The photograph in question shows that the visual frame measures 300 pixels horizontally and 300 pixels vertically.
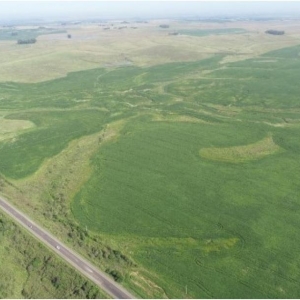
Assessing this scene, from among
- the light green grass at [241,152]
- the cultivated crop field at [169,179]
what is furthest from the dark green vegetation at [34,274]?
the light green grass at [241,152]

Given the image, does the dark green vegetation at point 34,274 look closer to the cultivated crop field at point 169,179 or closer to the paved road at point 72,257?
the paved road at point 72,257

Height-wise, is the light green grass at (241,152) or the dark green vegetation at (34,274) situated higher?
the dark green vegetation at (34,274)

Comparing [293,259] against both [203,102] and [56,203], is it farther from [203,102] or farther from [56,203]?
[203,102]

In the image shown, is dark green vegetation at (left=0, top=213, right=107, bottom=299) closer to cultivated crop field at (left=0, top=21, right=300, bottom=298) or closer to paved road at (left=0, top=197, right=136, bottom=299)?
paved road at (left=0, top=197, right=136, bottom=299)

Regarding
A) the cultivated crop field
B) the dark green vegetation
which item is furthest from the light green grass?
the dark green vegetation

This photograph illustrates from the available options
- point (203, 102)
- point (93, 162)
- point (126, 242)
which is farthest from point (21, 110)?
point (126, 242)

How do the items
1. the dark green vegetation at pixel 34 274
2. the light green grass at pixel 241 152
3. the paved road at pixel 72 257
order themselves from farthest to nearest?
the light green grass at pixel 241 152, the dark green vegetation at pixel 34 274, the paved road at pixel 72 257
